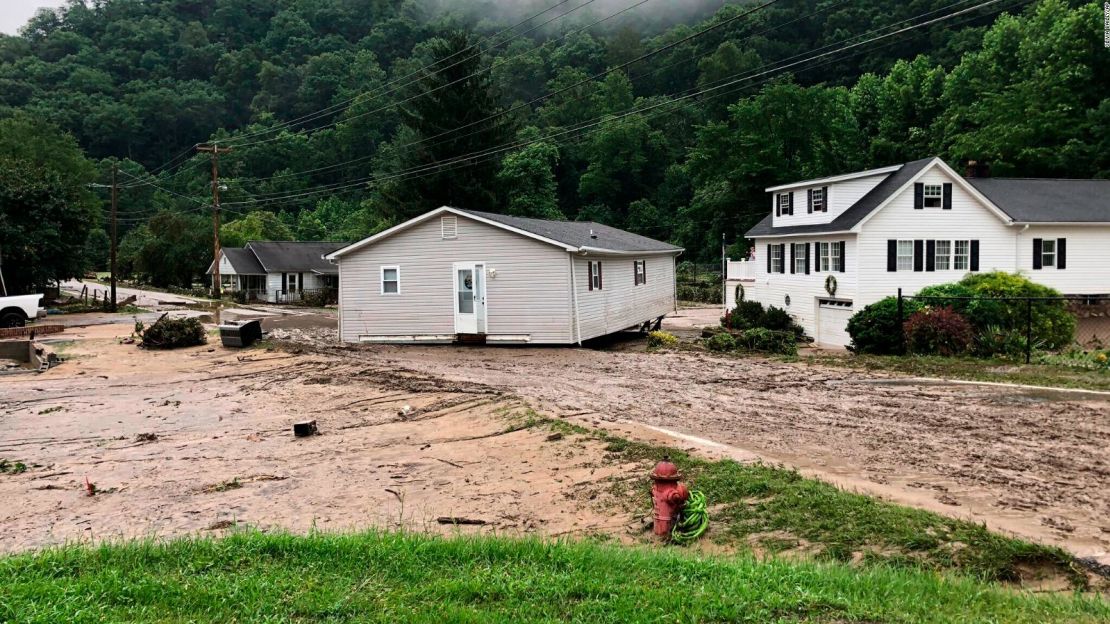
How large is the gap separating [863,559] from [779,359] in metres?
14.1

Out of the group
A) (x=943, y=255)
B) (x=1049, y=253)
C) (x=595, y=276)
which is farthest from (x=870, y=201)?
(x=595, y=276)

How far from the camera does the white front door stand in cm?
2294

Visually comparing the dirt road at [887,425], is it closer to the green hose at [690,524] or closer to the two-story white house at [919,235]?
the green hose at [690,524]

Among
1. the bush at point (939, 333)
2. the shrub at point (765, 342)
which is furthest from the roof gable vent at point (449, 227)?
the bush at point (939, 333)

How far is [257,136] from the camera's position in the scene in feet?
320

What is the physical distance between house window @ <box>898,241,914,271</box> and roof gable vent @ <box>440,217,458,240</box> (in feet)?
50.1

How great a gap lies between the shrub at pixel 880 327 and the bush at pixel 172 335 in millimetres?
20224

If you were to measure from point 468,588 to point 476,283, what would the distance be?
1829 centimetres

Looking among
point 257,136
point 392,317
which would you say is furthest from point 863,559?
point 257,136

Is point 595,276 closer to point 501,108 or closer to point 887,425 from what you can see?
point 887,425

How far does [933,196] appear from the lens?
2716 cm

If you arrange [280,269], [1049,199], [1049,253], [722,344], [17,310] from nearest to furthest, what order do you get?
[722,344], [1049,253], [1049,199], [17,310], [280,269]

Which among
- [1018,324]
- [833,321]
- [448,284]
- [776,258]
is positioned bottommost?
[833,321]

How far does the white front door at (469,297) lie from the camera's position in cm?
2294
